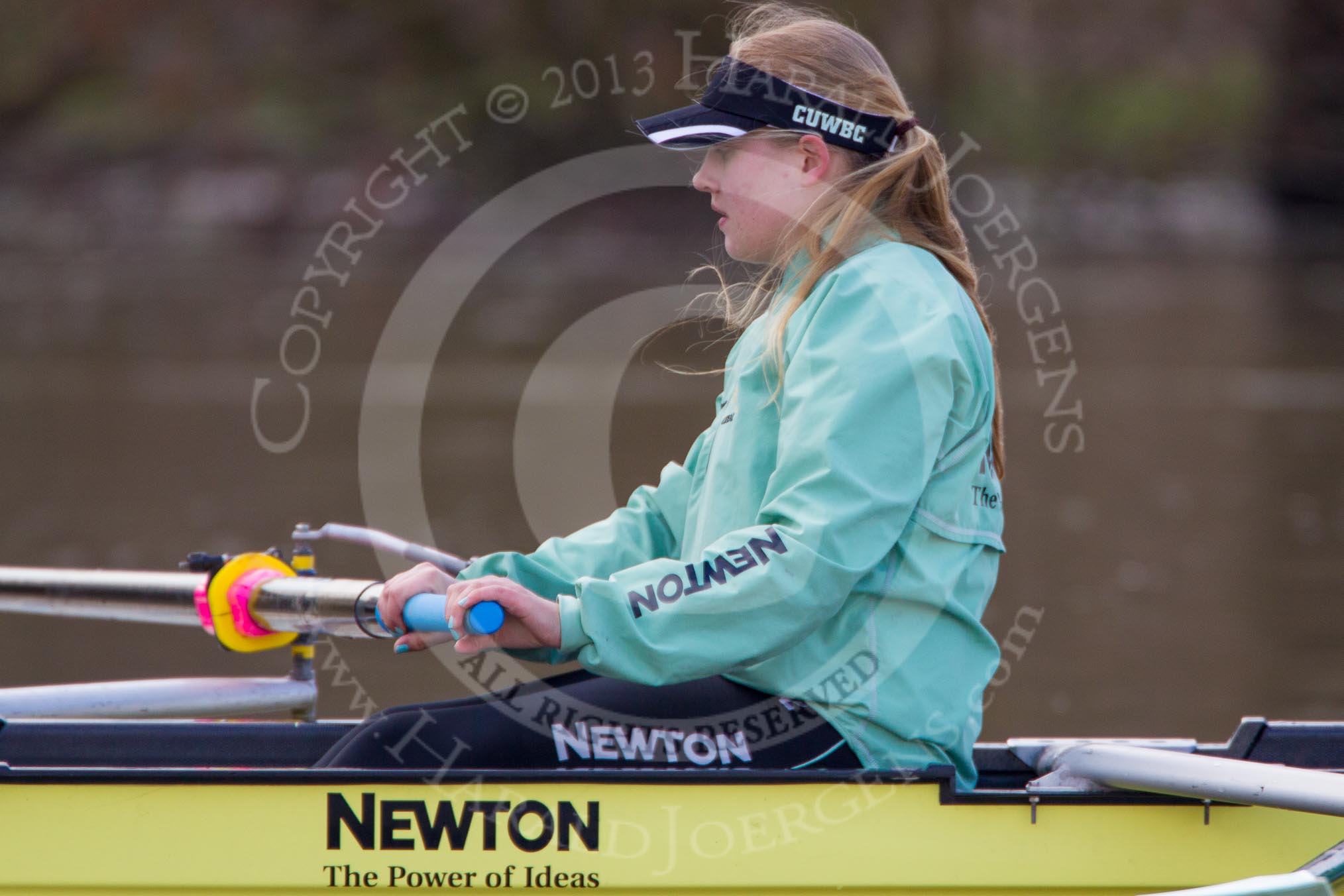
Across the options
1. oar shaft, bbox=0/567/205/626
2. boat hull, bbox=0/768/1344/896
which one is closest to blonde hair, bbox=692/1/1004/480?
boat hull, bbox=0/768/1344/896

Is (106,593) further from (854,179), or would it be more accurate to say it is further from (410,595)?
(854,179)

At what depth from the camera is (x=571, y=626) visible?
2.49 meters

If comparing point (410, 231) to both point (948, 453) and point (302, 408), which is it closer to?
point (302, 408)

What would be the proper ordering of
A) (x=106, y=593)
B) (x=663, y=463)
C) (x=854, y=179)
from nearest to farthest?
1. (x=854, y=179)
2. (x=106, y=593)
3. (x=663, y=463)

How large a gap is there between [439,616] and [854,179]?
3.23 ft

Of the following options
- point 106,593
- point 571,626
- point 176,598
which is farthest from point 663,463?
point 571,626

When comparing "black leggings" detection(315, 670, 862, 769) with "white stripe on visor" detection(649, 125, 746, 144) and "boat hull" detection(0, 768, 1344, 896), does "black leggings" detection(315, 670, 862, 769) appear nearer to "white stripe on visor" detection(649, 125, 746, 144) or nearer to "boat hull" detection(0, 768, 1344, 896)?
"boat hull" detection(0, 768, 1344, 896)

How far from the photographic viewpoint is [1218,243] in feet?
112

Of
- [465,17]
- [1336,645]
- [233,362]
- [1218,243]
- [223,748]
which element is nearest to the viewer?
[223,748]

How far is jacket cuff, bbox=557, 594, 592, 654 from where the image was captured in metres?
2.49

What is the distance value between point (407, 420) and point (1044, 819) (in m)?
10.7

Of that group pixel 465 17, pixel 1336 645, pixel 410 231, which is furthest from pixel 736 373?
pixel 465 17

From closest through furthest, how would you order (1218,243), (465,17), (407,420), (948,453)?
1. (948,453)
2. (407,420)
3. (1218,243)
4. (465,17)

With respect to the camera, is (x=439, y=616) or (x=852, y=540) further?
(x=439, y=616)
